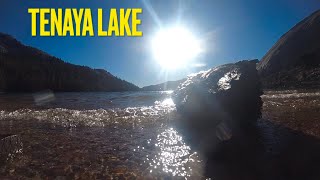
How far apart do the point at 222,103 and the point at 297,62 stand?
9037 centimetres

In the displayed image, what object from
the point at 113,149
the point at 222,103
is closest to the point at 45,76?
the point at 222,103

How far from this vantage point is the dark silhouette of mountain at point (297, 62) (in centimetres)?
6969

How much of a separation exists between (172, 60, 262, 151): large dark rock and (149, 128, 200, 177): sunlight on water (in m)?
1.15

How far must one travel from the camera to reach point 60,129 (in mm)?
12102

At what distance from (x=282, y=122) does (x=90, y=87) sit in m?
88.3

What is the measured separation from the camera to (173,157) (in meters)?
8.01

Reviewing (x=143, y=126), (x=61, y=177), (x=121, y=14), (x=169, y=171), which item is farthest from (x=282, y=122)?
(x=121, y=14)

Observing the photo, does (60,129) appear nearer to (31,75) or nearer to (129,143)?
(129,143)

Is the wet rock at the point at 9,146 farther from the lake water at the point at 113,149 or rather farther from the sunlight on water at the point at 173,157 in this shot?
the sunlight on water at the point at 173,157

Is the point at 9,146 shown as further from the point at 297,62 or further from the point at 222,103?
the point at 297,62

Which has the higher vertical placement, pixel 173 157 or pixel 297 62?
pixel 297 62

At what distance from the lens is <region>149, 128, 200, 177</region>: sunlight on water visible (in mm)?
7041

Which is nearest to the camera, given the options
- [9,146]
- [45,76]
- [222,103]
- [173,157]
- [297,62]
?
[173,157]

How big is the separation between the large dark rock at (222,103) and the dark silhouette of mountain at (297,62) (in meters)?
52.5
